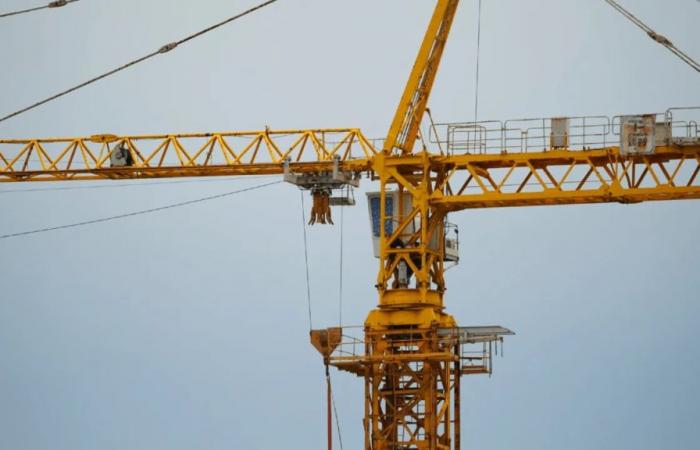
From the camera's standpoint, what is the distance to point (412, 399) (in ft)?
342

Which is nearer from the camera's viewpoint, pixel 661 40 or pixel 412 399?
pixel 661 40

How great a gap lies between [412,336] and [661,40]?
17.3 metres

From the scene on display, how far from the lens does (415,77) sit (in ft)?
344

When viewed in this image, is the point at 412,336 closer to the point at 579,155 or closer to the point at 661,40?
the point at 579,155

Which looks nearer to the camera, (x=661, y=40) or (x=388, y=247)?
(x=661, y=40)

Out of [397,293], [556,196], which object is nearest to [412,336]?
[397,293]

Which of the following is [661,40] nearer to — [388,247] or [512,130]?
[512,130]

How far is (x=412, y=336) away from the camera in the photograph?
341ft

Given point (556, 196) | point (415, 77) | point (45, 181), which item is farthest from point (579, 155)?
point (45, 181)

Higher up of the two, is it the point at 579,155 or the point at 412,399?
the point at 579,155

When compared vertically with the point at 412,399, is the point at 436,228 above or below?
above

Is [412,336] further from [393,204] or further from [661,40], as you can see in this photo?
[661,40]

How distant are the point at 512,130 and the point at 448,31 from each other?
20.2ft

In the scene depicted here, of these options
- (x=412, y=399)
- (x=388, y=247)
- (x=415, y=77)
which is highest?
(x=415, y=77)
